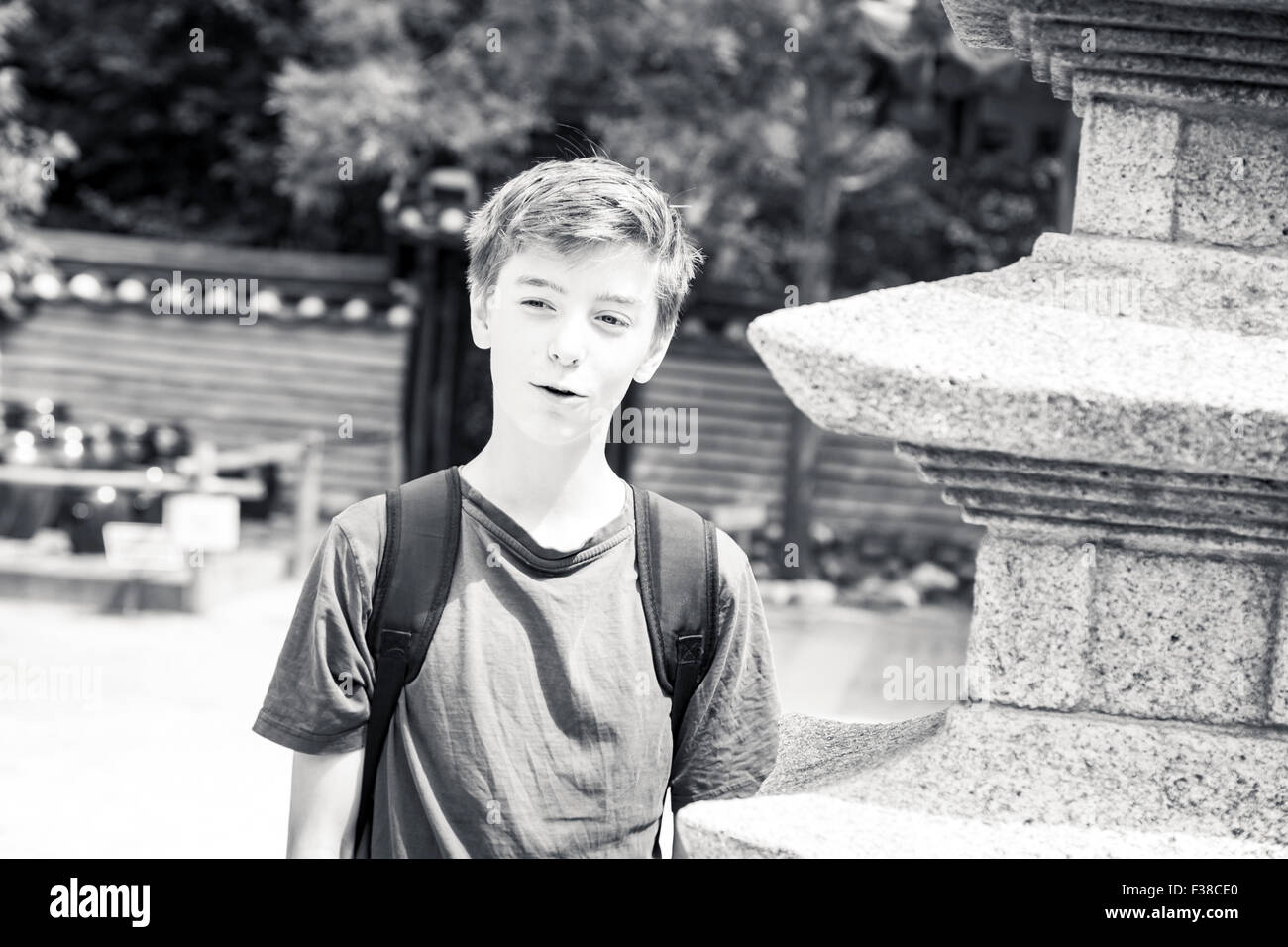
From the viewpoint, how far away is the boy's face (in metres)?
1.72

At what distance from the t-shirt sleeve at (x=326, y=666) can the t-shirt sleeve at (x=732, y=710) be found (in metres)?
0.40

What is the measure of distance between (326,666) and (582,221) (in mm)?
583

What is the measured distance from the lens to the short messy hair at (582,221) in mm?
1732

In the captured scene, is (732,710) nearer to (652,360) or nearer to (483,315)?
(652,360)

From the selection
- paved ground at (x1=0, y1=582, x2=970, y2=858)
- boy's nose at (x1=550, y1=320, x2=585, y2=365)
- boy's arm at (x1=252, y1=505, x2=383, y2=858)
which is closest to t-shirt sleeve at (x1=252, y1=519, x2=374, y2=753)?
boy's arm at (x1=252, y1=505, x2=383, y2=858)

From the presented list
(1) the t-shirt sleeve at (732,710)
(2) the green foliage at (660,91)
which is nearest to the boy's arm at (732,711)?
(1) the t-shirt sleeve at (732,710)

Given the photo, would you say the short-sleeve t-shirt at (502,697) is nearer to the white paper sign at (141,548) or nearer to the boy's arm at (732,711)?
the boy's arm at (732,711)

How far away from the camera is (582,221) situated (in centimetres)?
173

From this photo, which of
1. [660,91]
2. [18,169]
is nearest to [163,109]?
[18,169]

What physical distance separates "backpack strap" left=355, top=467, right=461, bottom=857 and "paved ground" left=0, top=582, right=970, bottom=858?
3.73m

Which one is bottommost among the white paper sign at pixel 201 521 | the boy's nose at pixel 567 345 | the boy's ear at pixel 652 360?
the white paper sign at pixel 201 521

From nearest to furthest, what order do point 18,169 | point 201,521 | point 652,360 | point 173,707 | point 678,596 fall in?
point 678,596, point 652,360, point 173,707, point 201,521, point 18,169

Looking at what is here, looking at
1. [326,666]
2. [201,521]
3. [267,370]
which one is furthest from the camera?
[267,370]

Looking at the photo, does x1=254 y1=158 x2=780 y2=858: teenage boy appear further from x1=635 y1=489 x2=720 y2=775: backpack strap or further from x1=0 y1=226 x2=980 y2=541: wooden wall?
Answer: x1=0 y1=226 x2=980 y2=541: wooden wall
